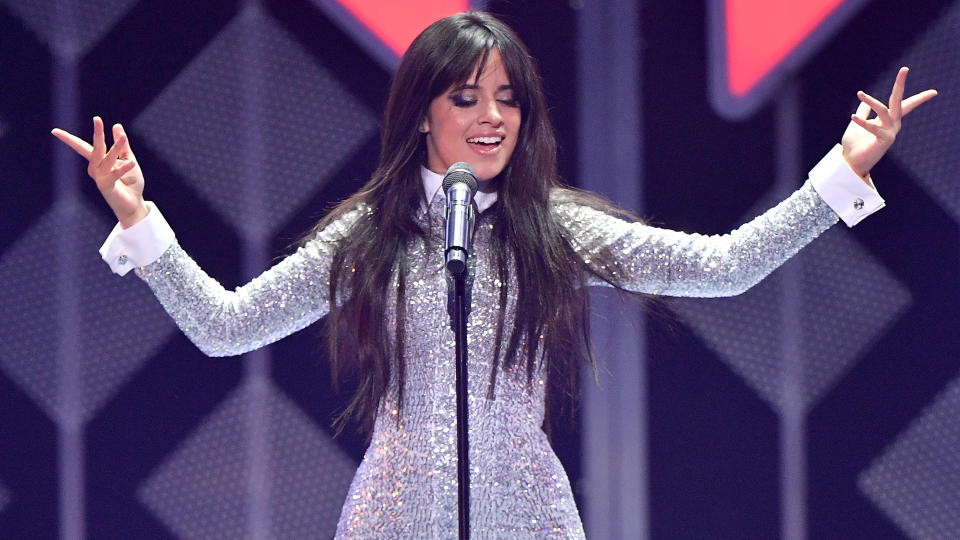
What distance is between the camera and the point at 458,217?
1.12m

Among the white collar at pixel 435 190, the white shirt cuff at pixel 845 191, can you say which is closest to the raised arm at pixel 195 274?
the white collar at pixel 435 190

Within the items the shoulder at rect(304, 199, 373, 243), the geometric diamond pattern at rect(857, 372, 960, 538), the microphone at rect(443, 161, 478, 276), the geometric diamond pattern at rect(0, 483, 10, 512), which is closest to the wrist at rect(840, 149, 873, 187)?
the microphone at rect(443, 161, 478, 276)

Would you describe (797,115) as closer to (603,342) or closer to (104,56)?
(603,342)

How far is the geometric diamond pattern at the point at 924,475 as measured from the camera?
2.62 meters

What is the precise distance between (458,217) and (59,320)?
172cm

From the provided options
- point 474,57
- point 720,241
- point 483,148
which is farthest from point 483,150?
point 720,241

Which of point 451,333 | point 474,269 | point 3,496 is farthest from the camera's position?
point 3,496

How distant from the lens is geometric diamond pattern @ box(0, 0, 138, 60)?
101 inches

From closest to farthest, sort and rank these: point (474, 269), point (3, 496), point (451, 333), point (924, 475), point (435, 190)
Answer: point (474, 269) < point (451, 333) < point (435, 190) < point (3, 496) < point (924, 475)

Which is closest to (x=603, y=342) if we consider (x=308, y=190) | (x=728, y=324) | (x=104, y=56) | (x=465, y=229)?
(x=728, y=324)

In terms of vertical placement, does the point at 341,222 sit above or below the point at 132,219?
above

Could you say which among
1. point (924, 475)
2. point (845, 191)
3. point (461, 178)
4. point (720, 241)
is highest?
point (924, 475)

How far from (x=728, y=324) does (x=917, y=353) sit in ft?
1.46

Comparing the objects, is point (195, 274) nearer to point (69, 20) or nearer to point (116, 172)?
point (116, 172)
